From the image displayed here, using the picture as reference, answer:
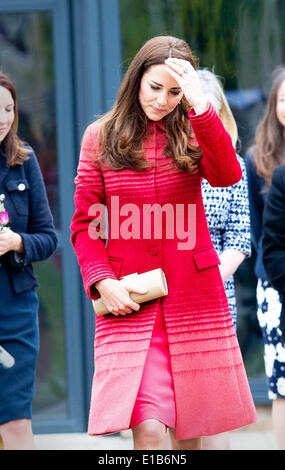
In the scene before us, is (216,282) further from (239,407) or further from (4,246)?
(4,246)

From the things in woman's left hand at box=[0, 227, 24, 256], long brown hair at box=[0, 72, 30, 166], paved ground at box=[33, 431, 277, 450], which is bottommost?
paved ground at box=[33, 431, 277, 450]

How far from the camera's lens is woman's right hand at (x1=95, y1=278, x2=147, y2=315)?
124 inches

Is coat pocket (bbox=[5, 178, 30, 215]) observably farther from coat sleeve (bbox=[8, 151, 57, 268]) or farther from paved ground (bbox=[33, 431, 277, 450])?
paved ground (bbox=[33, 431, 277, 450])

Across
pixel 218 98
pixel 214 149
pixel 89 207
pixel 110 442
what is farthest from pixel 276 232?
pixel 110 442

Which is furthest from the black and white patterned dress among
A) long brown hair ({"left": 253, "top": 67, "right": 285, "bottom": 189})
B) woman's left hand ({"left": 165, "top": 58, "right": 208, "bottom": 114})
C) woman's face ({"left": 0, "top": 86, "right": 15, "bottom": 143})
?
woman's left hand ({"left": 165, "top": 58, "right": 208, "bottom": 114})

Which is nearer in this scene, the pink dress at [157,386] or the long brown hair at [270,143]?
the pink dress at [157,386]

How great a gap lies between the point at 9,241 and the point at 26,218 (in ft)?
0.69

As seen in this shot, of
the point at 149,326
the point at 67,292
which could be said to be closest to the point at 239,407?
the point at 149,326

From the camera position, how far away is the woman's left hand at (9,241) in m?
3.73

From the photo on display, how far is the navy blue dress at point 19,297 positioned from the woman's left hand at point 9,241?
29 millimetres

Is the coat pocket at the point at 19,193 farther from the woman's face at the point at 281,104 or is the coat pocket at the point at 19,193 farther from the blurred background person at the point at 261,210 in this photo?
the woman's face at the point at 281,104

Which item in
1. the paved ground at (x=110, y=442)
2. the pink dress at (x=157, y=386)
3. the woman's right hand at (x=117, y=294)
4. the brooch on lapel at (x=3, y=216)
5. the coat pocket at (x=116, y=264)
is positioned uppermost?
the brooch on lapel at (x=3, y=216)

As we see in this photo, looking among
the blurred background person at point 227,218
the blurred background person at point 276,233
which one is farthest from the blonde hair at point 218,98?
the blurred background person at point 276,233
